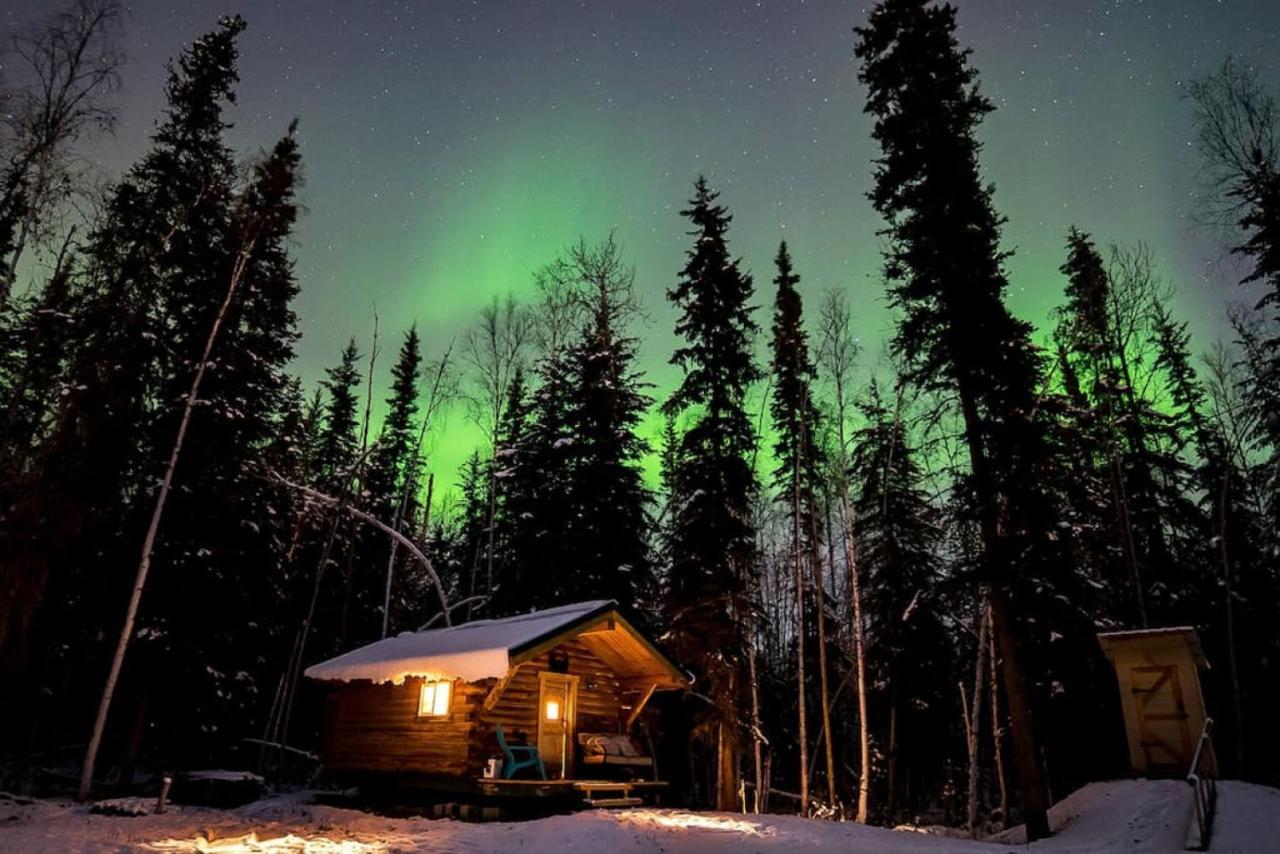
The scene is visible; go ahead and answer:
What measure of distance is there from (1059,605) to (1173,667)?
14.9 ft

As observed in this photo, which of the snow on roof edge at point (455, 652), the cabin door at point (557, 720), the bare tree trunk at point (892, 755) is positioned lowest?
the bare tree trunk at point (892, 755)

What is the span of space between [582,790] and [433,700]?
13.3ft

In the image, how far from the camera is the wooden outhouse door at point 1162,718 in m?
14.6

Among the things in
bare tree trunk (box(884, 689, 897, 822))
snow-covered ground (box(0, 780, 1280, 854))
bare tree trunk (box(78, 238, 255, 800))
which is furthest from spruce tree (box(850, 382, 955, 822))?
bare tree trunk (box(78, 238, 255, 800))

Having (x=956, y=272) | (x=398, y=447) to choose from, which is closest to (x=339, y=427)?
(x=398, y=447)

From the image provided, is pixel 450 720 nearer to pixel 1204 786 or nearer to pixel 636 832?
pixel 636 832

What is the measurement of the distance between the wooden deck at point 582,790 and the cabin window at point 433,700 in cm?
221

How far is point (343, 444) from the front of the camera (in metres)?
32.6

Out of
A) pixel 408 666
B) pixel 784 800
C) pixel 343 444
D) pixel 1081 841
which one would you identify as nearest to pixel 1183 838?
pixel 1081 841

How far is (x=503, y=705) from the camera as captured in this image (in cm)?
1583

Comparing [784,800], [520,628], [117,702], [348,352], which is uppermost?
[348,352]

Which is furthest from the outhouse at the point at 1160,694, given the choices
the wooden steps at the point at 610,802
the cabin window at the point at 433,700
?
the cabin window at the point at 433,700

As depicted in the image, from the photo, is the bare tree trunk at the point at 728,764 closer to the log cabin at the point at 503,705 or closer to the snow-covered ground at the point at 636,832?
the log cabin at the point at 503,705

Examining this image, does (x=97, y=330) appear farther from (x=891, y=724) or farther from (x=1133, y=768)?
(x=891, y=724)
